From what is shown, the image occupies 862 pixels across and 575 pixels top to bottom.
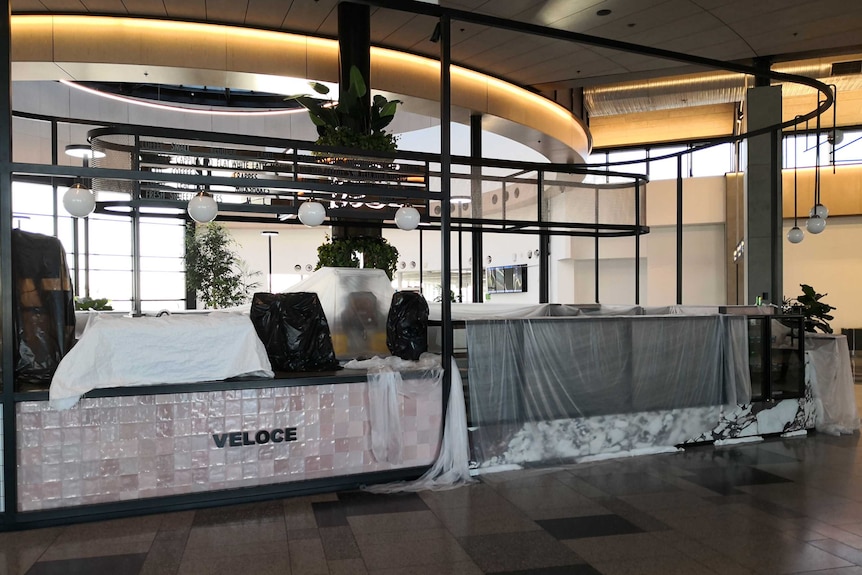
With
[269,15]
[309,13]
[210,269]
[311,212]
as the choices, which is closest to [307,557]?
[311,212]

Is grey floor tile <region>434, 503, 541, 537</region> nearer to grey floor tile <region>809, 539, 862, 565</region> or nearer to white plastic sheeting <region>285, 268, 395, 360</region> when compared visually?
grey floor tile <region>809, 539, 862, 565</region>

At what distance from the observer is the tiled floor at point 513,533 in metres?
3.04

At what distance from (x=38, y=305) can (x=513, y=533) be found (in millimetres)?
3098

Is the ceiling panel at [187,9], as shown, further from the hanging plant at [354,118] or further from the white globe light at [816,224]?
the white globe light at [816,224]

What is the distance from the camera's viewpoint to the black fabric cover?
3.76 m

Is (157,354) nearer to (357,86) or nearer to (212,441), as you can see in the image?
(212,441)

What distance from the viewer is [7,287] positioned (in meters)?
3.60

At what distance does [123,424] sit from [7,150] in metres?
1.73

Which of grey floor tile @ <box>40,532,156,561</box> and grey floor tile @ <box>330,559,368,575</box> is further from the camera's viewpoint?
grey floor tile @ <box>40,532,156,561</box>

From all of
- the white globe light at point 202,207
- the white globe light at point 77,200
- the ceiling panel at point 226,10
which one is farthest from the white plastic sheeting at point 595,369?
the ceiling panel at point 226,10

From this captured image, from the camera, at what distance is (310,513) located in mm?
3785

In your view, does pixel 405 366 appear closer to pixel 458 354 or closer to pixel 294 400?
pixel 458 354

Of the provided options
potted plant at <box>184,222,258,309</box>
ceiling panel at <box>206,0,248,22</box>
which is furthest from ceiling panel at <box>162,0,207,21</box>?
potted plant at <box>184,222,258,309</box>

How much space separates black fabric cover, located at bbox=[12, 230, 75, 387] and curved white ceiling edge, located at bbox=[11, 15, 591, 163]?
17.1 ft
